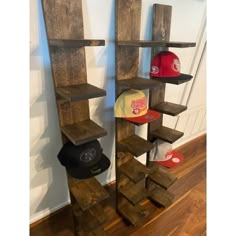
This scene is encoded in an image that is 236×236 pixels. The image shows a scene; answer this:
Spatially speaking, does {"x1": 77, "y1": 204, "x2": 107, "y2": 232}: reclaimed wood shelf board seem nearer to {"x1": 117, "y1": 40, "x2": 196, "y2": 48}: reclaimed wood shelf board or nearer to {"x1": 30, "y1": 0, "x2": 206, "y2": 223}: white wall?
{"x1": 30, "y1": 0, "x2": 206, "y2": 223}: white wall

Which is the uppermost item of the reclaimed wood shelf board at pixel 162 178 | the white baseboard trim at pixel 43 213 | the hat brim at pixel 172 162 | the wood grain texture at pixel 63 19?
the wood grain texture at pixel 63 19

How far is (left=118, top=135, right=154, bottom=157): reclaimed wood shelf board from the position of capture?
46.8 inches

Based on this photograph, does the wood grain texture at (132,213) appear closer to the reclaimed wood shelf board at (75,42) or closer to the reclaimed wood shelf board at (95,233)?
the reclaimed wood shelf board at (95,233)

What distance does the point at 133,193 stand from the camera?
4.44 ft

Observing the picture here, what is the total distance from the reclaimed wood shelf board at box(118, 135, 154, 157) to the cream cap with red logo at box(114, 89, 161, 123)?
20 cm

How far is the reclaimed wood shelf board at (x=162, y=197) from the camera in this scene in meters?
1.51

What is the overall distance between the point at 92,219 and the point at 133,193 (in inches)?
13.3

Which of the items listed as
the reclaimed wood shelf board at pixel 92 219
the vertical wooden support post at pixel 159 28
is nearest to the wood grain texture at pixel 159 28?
the vertical wooden support post at pixel 159 28

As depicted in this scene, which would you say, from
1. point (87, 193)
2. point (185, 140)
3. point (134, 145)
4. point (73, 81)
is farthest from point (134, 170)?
point (185, 140)

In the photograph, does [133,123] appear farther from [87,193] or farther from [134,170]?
[87,193]

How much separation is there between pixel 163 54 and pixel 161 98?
337mm

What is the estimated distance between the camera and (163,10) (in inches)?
47.4

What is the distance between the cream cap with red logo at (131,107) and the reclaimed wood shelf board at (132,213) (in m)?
0.71
